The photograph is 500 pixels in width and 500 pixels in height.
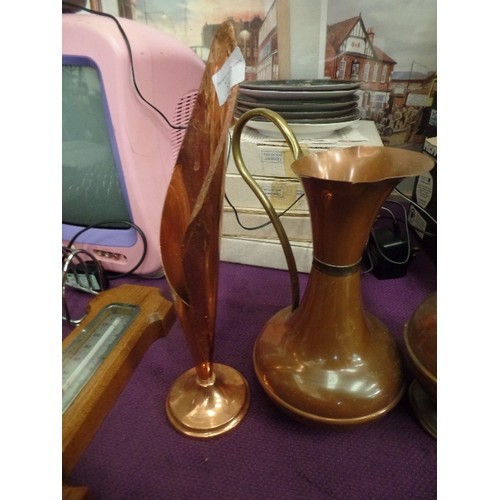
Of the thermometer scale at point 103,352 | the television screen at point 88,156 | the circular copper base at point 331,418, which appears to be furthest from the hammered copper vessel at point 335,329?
the television screen at point 88,156

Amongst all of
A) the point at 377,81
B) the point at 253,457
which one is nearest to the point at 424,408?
the point at 253,457

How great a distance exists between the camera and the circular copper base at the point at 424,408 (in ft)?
1.63

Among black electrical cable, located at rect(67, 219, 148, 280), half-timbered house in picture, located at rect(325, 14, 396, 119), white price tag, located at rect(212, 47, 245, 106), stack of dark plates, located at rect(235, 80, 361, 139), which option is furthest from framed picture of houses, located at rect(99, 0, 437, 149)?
white price tag, located at rect(212, 47, 245, 106)

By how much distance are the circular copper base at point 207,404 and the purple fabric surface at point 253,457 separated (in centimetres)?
1

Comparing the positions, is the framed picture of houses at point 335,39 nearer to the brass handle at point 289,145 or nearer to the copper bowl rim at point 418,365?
the brass handle at point 289,145

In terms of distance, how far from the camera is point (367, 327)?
48cm

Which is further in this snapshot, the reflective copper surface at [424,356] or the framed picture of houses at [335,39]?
the framed picture of houses at [335,39]

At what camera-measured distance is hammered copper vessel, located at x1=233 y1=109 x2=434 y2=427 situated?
417 mm

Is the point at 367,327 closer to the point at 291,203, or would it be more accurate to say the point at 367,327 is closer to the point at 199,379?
the point at 199,379

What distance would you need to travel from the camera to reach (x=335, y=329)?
0.45 m

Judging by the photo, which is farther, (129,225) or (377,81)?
(377,81)

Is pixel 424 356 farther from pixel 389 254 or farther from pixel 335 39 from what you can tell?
pixel 335 39

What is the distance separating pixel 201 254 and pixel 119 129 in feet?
1.35
